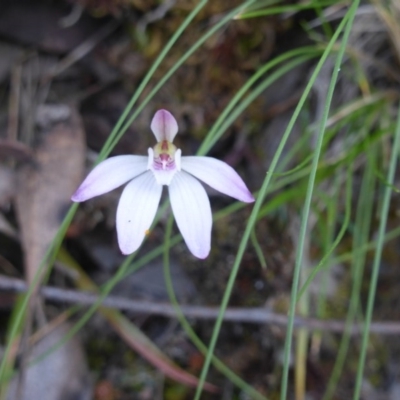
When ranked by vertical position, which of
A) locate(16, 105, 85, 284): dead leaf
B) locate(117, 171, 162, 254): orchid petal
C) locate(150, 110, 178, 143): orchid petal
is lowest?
locate(117, 171, 162, 254): orchid petal

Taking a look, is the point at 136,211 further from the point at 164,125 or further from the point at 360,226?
the point at 360,226

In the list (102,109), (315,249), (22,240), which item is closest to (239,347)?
(315,249)

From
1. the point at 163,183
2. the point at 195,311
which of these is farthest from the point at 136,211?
the point at 195,311

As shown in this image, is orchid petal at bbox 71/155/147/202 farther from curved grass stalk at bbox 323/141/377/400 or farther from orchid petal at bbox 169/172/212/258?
curved grass stalk at bbox 323/141/377/400

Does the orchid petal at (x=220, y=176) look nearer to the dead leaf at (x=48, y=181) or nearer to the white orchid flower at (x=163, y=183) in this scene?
the white orchid flower at (x=163, y=183)

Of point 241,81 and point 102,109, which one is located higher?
point 241,81

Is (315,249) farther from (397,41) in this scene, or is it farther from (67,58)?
(67,58)

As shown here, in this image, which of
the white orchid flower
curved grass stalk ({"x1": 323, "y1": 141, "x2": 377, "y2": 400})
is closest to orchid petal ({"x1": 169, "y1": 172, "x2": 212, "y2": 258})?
the white orchid flower
